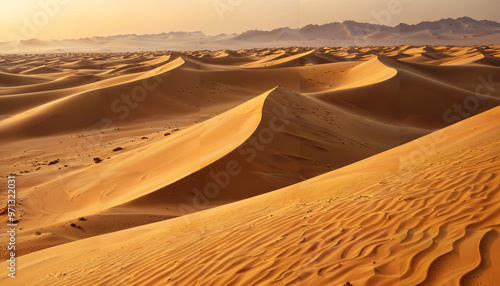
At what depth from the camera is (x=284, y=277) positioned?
12.6 ft

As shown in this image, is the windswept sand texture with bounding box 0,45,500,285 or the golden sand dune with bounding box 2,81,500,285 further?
the windswept sand texture with bounding box 0,45,500,285

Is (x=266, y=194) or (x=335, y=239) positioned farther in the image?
(x=266, y=194)

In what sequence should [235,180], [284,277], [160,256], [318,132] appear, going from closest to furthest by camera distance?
1. [284,277]
2. [160,256]
3. [235,180]
4. [318,132]

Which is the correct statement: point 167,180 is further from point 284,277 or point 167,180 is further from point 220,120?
point 284,277

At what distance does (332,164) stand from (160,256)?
7.08 metres

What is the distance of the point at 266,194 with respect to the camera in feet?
28.1

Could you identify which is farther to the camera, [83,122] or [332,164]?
[83,122]

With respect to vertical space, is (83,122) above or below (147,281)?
above

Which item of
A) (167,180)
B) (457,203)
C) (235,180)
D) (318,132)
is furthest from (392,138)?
(457,203)

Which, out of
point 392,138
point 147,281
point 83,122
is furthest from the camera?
point 83,122

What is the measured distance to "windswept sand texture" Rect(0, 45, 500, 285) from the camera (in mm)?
3971

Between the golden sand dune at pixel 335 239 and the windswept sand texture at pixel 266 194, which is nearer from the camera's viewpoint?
the golden sand dune at pixel 335 239

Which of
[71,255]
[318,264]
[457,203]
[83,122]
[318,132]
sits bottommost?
[71,255]

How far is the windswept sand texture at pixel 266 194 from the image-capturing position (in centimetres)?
397
